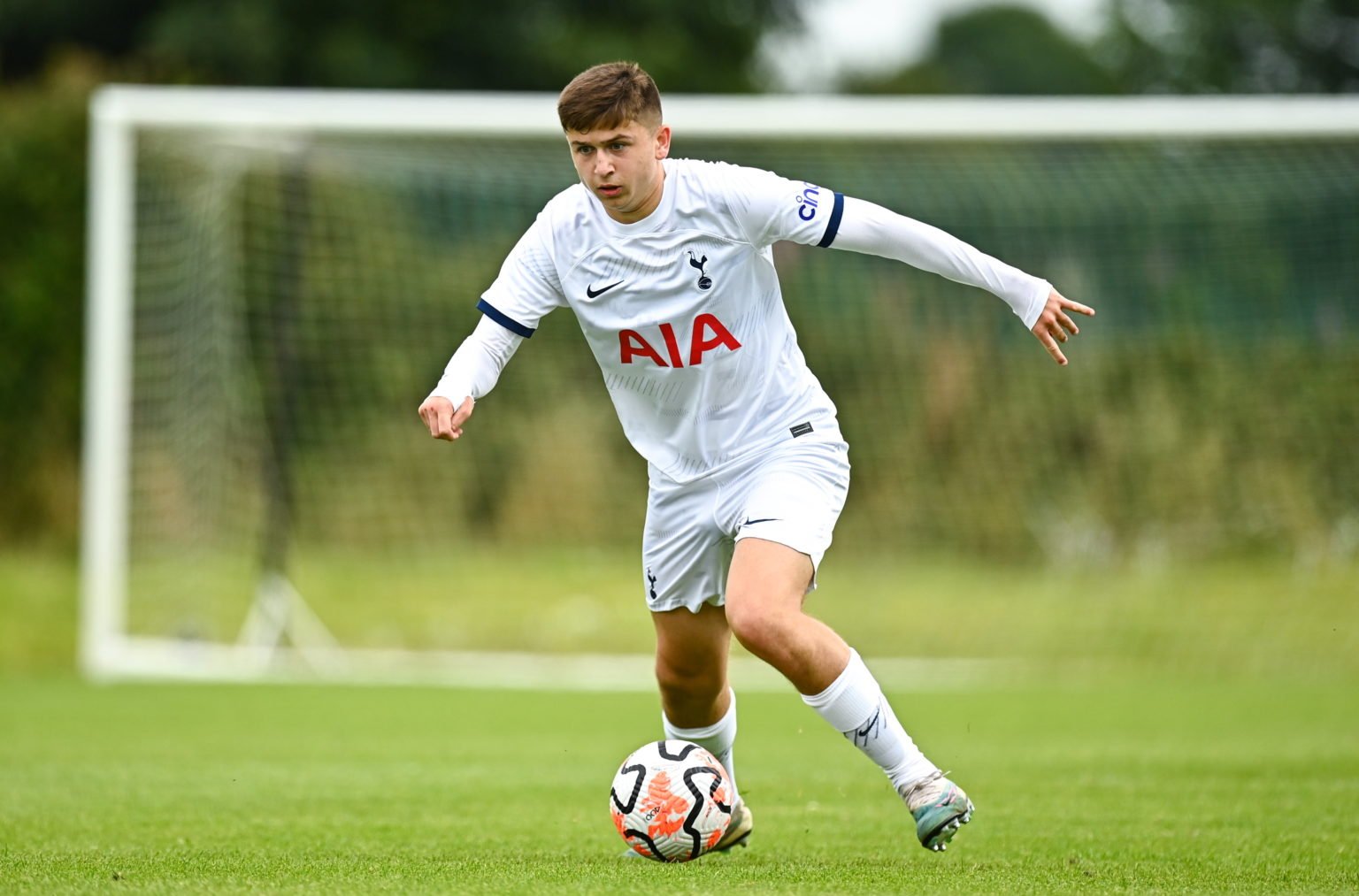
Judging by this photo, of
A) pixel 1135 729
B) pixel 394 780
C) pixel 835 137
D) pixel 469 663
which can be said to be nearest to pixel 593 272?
pixel 394 780

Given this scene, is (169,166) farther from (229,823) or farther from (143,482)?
(229,823)

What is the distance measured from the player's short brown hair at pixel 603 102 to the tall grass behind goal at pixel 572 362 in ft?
24.9

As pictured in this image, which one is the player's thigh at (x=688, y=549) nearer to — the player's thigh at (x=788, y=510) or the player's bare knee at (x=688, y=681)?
the player's thigh at (x=788, y=510)

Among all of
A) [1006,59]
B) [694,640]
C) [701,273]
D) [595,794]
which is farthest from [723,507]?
[1006,59]

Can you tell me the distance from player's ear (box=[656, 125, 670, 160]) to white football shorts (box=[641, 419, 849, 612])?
0.90 meters

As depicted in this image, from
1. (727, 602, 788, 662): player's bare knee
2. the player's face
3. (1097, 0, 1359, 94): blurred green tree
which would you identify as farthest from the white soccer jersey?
(1097, 0, 1359, 94): blurred green tree

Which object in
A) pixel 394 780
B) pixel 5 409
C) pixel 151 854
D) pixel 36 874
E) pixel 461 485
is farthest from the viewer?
pixel 5 409

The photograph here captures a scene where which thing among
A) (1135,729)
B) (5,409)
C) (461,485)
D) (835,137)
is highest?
(835,137)

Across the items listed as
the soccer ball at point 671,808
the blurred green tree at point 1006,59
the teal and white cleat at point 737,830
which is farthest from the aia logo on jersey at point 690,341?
the blurred green tree at point 1006,59

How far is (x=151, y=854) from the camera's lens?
4.98m

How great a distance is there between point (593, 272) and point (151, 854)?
2.08 m

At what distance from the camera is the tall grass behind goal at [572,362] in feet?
43.9

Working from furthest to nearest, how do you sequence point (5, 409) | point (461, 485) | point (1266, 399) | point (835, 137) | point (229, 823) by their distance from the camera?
point (5, 409) → point (461, 485) → point (1266, 399) → point (835, 137) → point (229, 823)

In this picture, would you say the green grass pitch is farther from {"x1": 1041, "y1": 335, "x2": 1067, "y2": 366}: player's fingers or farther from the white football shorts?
{"x1": 1041, "y1": 335, "x2": 1067, "y2": 366}: player's fingers
